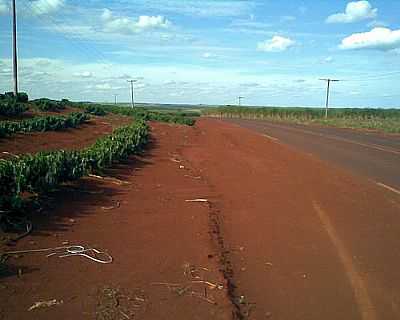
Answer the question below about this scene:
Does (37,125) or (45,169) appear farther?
(37,125)

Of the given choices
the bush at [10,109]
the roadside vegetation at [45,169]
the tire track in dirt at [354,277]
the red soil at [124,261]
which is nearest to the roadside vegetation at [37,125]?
the bush at [10,109]

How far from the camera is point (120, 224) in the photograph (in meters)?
8.73

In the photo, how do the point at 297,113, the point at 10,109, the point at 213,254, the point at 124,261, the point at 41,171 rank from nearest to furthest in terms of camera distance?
the point at 124,261
the point at 213,254
the point at 41,171
the point at 10,109
the point at 297,113

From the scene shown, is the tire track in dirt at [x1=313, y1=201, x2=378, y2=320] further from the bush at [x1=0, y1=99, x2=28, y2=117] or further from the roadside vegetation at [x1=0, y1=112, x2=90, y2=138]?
the bush at [x1=0, y1=99, x2=28, y2=117]

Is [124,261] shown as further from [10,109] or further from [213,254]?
[10,109]

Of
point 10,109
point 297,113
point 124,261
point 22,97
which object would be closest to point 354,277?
point 124,261

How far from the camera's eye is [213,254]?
726 cm

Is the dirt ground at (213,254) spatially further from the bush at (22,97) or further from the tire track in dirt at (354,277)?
the bush at (22,97)

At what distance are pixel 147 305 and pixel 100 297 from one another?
1.71 ft

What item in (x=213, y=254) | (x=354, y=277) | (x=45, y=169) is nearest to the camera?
(x=354, y=277)

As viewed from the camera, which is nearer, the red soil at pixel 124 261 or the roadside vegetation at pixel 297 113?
the red soil at pixel 124 261

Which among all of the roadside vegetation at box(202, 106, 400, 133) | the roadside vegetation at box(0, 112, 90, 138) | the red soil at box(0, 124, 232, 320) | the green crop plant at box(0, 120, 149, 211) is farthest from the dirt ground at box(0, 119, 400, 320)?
the roadside vegetation at box(202, 106, 400, 133)

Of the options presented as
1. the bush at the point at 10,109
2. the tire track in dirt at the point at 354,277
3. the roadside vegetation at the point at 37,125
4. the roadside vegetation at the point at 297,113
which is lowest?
the roadside vegetation at the point at 297,113

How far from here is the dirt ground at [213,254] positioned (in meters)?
5.40
